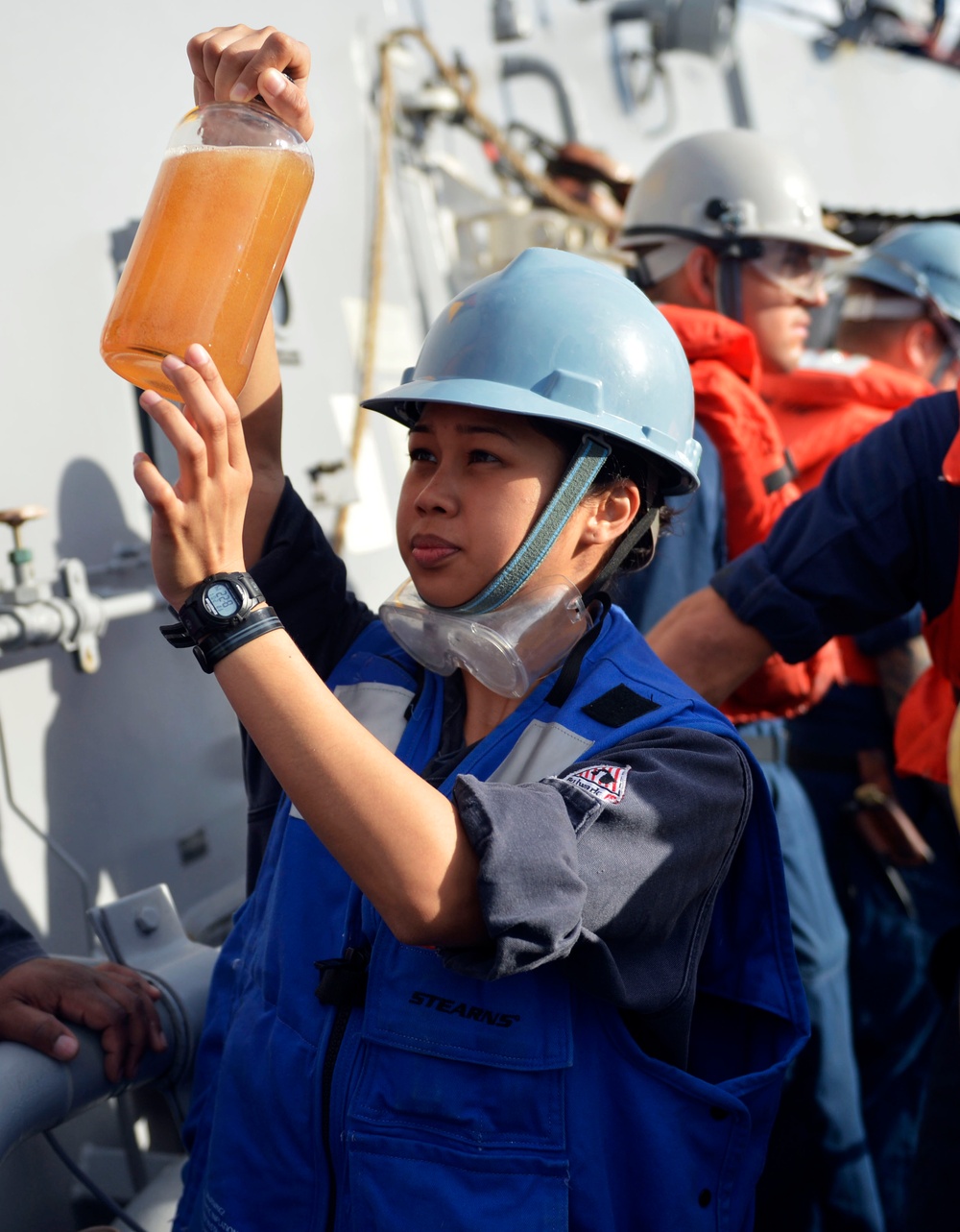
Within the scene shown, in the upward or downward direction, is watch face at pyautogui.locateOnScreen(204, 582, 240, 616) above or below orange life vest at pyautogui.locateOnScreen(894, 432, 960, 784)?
above

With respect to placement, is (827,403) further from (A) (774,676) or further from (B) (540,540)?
(B) (540,540)

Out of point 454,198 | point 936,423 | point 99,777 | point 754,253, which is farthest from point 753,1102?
point 454,198

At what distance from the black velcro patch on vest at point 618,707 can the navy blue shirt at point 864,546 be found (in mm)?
604

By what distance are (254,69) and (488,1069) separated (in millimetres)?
1018

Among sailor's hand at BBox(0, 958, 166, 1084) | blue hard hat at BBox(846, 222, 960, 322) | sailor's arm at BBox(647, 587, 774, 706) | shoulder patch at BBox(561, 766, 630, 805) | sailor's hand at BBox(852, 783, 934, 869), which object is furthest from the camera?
blue hard hat at BBox(846, 222, 960, 322)

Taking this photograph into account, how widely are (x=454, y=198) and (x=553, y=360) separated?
3.07 m

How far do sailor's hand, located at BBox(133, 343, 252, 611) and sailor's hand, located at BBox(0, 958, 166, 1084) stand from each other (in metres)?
0.67

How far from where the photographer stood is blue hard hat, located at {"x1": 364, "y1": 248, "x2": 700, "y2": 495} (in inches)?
53.4

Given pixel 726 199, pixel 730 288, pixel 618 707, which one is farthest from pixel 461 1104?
pixel 726 199

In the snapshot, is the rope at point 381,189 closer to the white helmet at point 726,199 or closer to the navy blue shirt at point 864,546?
the white helmet at point 726,199

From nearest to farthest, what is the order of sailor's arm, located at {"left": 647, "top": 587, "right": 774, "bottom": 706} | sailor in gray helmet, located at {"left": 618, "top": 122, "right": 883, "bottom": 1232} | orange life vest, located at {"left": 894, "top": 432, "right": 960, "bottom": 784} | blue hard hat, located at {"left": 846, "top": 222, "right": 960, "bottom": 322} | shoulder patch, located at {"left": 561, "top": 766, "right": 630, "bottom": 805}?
1. shoulder patch, located at {"left": 561, "top": 766, "right": 630, "bottom": 805}
2. orange life vest, located at {"left": 894, "top": 432, "right": 960, "bottom": 784}
3. sailor's arm, located at {"left": 647, "top": 587, "right": 774, "bottom": 706}
4. sailor in gray helmet, located at {"left": 618, "top": 122, "right": 883, "bottom": 1232}
5. blue hard hat, located at {"left": 846, "top": 222, "right": 960, "bottom": 322}

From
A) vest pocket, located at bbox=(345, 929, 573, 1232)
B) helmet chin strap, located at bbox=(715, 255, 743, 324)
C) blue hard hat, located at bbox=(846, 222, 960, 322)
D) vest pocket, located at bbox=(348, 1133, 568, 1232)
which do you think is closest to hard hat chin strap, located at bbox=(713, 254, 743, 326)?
helmet chin strap, located at bbox=(715, 255, 743, 324)

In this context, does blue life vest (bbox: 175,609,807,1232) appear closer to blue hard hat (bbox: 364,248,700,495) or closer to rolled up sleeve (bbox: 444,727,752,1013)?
rolled up sleeve (bbox: 444,727,752,1013)

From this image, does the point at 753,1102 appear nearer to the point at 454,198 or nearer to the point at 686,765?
the point at 686,765
